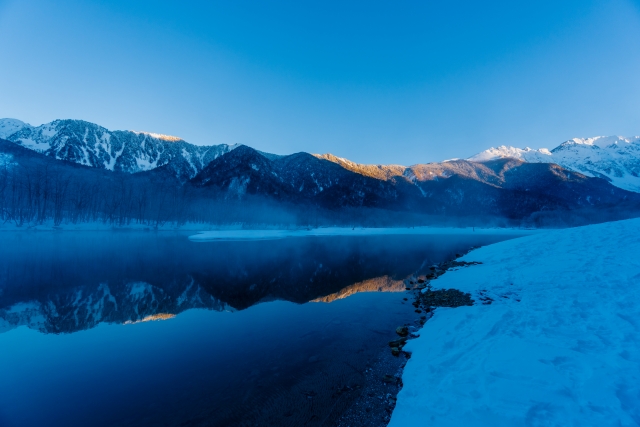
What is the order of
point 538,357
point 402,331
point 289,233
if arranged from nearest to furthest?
point 538,357 < point 402,331 < point 289,233

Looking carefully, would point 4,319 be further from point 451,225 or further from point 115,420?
point 451,225

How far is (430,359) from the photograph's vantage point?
→ 8.06 m

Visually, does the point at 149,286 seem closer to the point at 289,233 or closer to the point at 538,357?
the point at 538,357

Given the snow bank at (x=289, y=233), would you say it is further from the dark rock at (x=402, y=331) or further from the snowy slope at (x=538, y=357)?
the snowy slope at (x=538, y=357)

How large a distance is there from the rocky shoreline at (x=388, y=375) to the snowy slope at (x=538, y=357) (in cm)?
41

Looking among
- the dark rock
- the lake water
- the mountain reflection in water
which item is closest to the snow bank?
the mountain reflection in water

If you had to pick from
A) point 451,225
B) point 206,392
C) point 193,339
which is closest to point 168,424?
point 206,392

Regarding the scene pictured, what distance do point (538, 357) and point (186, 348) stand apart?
36.9 ft

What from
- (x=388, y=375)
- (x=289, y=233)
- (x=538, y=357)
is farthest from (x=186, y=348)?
(x=289, y=233)

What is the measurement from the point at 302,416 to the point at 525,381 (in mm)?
5176

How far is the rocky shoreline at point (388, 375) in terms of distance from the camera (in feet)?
20.6

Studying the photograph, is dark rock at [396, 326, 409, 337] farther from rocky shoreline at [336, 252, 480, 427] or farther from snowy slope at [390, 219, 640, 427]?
snowy slope at [390, 219, 640, 427]

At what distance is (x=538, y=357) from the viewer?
6516 mm

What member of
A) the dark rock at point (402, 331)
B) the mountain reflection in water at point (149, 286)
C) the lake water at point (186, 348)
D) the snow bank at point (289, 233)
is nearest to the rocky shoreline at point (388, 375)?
the dark rock at point (402, 331)
